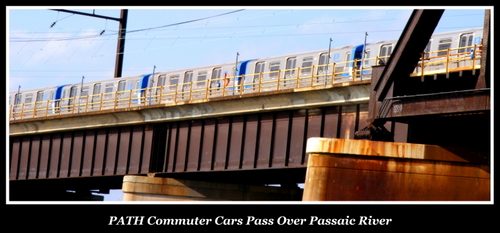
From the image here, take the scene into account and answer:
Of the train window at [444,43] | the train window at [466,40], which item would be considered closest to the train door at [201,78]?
the train window at [444,43]

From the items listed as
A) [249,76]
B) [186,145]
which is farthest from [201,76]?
[186,145]

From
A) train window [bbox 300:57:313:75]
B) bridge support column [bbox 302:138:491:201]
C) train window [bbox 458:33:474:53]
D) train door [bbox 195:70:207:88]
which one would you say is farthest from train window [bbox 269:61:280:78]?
bridge support column [bbox 302:138:491:201]

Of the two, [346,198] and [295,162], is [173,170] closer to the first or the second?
[295,162]

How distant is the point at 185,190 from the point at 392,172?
58.0 ft

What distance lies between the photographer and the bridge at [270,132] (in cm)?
2650

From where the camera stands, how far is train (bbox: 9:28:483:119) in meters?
36.6

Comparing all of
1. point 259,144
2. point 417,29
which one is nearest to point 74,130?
point 259,144

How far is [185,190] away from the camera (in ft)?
139

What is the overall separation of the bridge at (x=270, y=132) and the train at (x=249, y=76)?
1.87 ft

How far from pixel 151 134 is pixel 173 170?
7.92 ft

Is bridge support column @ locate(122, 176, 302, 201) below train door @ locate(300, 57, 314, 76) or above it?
below

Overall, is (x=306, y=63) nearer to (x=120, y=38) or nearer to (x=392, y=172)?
(x=120, y=38)

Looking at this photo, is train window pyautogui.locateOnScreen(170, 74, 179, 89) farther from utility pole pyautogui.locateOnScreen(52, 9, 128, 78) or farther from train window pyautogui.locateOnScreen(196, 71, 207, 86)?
utility pole pyautogui.locateOnScreen(52, 9, 128, 78)

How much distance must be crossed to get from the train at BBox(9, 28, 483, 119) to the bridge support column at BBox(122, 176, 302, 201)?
401 cm
